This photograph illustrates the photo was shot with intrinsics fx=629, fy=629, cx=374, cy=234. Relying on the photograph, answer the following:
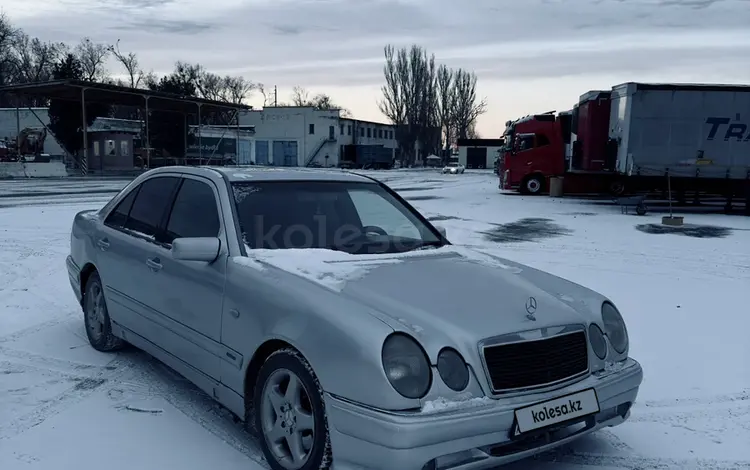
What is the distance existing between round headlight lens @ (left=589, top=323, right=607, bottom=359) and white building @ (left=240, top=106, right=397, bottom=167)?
6206cm

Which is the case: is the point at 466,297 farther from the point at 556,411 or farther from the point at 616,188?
the point at 616,188

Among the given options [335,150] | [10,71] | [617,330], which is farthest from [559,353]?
[10,71]

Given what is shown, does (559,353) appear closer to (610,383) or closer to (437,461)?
(610,383)

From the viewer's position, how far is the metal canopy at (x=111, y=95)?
3400cm

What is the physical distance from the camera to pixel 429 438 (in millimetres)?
2465

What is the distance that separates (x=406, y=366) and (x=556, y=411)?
2.40ft

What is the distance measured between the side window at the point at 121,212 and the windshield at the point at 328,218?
1.33 m

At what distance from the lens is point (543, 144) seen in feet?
81.4

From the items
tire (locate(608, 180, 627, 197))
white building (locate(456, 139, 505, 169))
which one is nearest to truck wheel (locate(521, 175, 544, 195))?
tire (locate(608, 180, 627, 197))

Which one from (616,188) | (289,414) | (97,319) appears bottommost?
(97,319)

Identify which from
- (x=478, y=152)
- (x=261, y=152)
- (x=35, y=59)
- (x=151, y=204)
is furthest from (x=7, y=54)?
(x=151, y=204)

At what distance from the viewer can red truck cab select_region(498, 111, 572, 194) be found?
24641 mm

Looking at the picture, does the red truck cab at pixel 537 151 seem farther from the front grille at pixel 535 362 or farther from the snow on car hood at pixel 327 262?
the front grille at pixel 535 362

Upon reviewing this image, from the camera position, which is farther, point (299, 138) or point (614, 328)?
point (299, 138)
